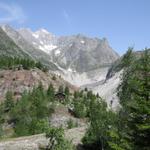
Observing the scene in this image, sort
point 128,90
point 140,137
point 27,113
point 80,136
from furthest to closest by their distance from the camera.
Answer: point 27,113
point 80,136
point 128,90
point 140,137

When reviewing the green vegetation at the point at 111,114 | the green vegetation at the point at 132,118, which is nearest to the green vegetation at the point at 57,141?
the green vegetation at the point at 111,114

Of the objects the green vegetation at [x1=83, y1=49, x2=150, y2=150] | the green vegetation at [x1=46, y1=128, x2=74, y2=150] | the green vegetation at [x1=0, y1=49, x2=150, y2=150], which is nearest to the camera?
the green vegetation at [x1=83, y1=49, x2=150, y2=150]

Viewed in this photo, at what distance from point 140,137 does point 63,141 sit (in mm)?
36156

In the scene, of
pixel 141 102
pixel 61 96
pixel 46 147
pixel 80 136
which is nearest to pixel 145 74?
pixel 141 102

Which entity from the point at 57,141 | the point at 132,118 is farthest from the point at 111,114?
the point at 132,118

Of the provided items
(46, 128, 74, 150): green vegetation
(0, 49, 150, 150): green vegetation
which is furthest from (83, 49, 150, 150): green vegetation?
(46, 128, 74, 150): green vegetation

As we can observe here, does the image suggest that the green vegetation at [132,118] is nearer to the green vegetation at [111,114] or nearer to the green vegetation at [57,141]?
the green vegetation at [111,114]

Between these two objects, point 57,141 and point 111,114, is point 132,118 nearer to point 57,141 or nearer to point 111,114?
point 57,141

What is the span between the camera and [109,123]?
3150 inches

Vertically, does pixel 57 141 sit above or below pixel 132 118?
below

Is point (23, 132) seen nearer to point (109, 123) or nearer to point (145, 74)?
point (109, 123)

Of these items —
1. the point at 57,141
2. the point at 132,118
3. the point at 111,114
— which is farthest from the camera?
the point at 111,114

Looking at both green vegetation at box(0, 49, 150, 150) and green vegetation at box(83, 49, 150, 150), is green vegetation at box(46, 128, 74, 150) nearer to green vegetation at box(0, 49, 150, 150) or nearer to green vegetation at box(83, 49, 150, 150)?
green vegetation at box(0, 49, 150, 150)

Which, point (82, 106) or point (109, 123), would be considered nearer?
point (109, 123)
